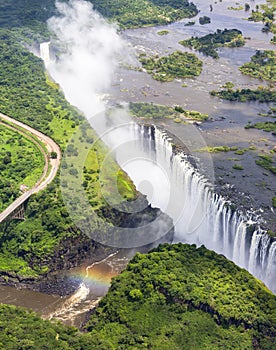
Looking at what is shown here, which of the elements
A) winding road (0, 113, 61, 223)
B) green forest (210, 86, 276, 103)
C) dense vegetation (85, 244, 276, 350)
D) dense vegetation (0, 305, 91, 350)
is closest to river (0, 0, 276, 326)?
green forest (210, 86, 276, 103)

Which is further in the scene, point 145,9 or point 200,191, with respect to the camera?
point 145,9

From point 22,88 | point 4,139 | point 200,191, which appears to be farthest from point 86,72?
Result: point 200,191

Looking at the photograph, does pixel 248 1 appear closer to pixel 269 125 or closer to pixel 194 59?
pixel 194 59

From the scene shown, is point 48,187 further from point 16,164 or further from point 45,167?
point 16,164

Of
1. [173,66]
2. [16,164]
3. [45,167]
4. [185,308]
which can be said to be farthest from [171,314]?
[173,66]

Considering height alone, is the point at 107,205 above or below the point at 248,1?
below

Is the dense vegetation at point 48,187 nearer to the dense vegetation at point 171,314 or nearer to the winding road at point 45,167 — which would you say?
the winding road at point 45,167

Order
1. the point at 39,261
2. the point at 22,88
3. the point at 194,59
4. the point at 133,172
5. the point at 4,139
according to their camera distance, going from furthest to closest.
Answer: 1. the point at 194,59
2. the point at 22,88
3. the point at 4,139
4. the point at 133,172
5. the point at 39,261
